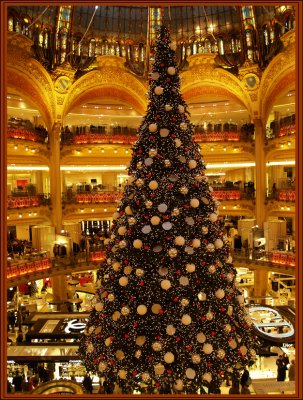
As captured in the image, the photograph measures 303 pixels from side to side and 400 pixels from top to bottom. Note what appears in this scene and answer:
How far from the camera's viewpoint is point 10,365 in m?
10.6

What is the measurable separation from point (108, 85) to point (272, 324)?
16122 mm

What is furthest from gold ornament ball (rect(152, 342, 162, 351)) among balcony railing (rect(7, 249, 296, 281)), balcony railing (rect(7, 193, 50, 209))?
balcony railing (rect(7, 193, 50, 209))

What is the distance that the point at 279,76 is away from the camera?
20.9 metres

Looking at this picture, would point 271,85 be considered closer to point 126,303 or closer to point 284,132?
point 284,132

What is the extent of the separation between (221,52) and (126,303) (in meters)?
19.2

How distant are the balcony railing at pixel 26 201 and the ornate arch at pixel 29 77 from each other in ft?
12.2

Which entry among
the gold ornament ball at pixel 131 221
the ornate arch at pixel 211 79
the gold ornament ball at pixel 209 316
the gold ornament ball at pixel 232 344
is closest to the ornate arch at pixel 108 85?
the ornate arch at pixel 211 79

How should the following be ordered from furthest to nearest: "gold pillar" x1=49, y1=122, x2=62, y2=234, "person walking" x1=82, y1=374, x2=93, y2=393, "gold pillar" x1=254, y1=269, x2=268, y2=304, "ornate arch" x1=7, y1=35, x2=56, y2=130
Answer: "gold pillar" x1=49, y1=122, x2=62, y2=234 < "gold pillar" x1=254, y1=269, x2=268, y2=304 < "ornate arch" x1=7, y1=35, x2=56, y2=130 < "person walking" x1=82, y1=374, x2=93, y2=393

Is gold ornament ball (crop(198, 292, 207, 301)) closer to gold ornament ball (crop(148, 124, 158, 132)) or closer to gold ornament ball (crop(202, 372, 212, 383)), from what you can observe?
gold ornament ball (crop(202, 372, 212, 383))

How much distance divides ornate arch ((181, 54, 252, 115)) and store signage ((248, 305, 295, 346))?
41.5 ft

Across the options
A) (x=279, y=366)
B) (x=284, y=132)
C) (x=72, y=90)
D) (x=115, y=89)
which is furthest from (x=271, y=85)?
(x=279, y=366)

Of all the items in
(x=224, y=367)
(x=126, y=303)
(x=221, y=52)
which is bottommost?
(x=224, y=367)

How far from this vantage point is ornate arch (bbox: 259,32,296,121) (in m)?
19.9

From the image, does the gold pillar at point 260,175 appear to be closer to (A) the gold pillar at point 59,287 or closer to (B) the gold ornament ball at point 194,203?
(A) the gold pillar at point 59,287
